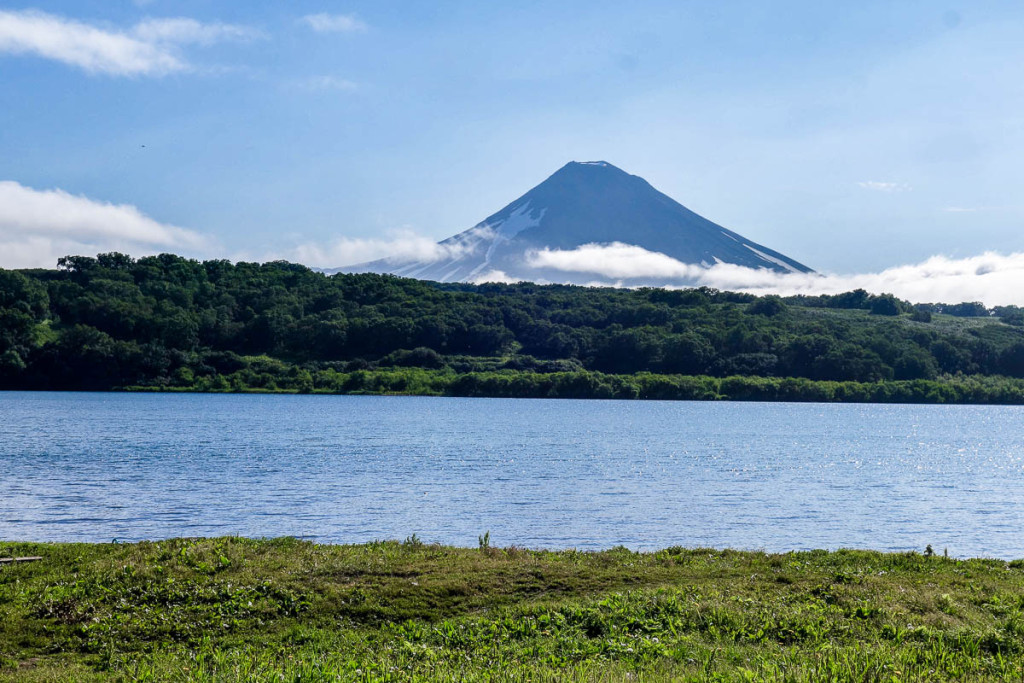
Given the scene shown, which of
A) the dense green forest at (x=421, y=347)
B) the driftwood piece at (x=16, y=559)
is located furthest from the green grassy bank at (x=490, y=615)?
the dense green forest at (x=421, y=347)

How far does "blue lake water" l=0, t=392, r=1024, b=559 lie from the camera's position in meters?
29.6

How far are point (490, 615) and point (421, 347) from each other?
158 meters

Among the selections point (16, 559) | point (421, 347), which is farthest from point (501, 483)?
point (421, 347)

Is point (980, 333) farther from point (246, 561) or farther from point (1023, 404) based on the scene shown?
point (246, 561)

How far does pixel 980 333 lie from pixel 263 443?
592 feet

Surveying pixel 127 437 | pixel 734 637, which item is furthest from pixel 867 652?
pixel 127 437

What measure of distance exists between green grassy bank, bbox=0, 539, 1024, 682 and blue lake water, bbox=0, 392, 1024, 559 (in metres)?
8.74

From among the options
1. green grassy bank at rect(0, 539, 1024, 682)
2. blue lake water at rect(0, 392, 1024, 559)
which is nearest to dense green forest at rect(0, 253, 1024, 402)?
blue lake water at rect(0, 392, 1024, 559)

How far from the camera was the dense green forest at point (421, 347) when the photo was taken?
5891 inches

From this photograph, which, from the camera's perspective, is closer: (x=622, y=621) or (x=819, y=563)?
(x=622, y=621)

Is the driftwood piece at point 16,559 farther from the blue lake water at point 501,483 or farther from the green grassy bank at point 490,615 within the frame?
the blue lake water at point 501,483

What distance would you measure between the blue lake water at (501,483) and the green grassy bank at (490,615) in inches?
344

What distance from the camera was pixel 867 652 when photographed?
11.9 m

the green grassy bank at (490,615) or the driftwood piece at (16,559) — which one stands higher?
the driftwood piece at (16,559)
